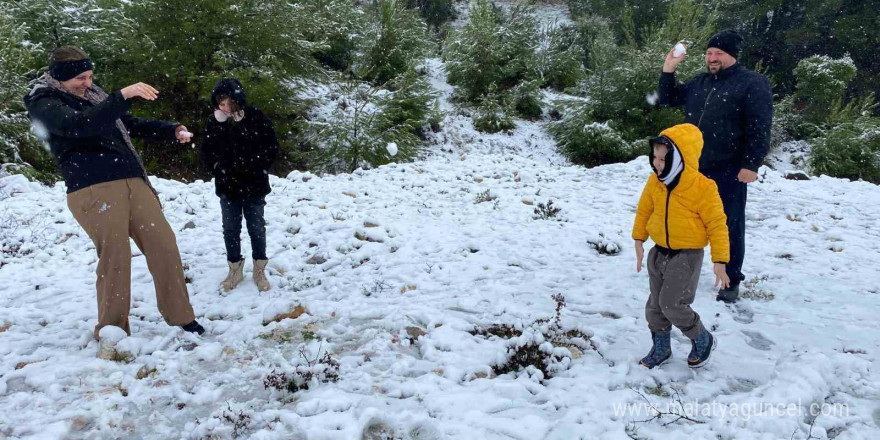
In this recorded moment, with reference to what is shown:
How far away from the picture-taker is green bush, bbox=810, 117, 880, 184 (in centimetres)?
1558

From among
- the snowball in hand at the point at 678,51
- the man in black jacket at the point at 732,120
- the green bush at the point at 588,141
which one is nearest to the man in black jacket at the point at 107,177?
the snowball in hand at the point at 678,51

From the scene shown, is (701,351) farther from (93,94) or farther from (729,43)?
(93,94)

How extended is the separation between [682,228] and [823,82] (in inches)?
952

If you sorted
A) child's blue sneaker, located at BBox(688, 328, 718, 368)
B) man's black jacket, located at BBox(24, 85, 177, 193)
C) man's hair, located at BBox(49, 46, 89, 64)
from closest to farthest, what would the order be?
man's black jacket, located at BBox(24, 85, 177, 193), man's hair, located at BBox(49, 46, 89, 64), child's blue sneaker, located at BBox(688, 328, 718, 368)

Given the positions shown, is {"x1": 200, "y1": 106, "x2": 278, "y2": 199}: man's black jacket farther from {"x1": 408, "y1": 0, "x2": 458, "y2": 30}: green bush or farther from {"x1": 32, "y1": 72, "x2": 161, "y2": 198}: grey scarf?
{"x1": 408, "y1": 0, "x2": 458, "y2": 30}: green bush

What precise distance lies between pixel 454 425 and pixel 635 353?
173 centimetres

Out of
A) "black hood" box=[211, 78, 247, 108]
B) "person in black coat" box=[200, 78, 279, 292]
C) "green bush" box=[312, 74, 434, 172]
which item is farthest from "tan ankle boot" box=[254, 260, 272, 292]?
"green bush" box=[312, 74, 434, 172]

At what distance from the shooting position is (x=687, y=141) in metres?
3.27

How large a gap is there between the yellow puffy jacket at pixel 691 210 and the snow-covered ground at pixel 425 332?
3.21ft

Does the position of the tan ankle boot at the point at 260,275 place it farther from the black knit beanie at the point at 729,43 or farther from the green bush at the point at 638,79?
the green bush at the point at 638,79

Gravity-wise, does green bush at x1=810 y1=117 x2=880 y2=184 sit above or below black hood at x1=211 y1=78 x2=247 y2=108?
below

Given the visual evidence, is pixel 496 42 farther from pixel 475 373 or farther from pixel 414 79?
pixel 475 373

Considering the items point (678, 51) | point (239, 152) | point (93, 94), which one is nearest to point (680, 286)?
point (678, 51)

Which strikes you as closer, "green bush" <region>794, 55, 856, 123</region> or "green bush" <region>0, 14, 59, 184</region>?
"green bush" <region>0, 14, 59, 184</region>
